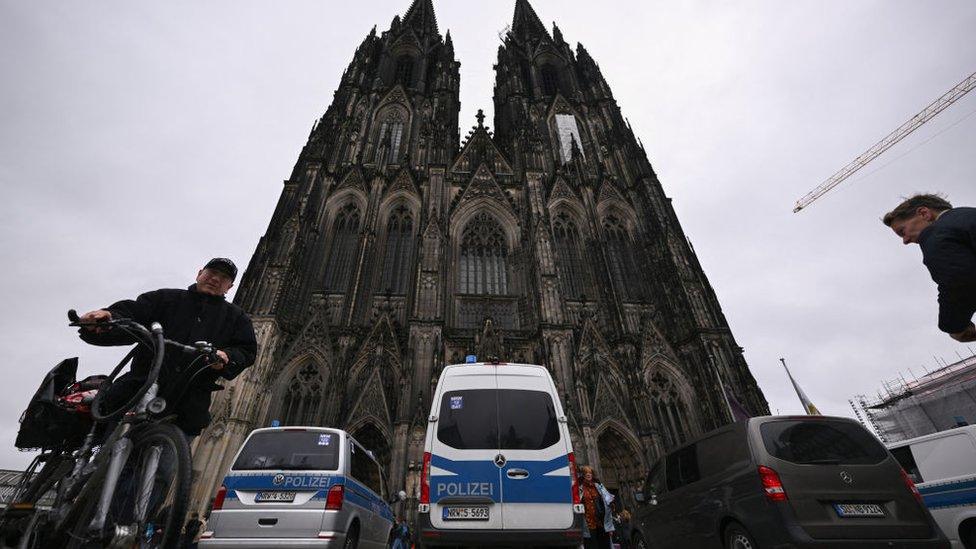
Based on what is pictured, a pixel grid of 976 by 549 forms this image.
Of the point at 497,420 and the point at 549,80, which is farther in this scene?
the point at 549,80

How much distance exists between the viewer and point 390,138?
26531 millimetres

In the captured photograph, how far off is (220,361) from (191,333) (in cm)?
63

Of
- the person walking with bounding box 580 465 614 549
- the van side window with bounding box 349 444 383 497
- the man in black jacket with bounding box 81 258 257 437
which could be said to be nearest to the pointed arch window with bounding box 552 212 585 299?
the person walking with bounding box 580 465 614 549

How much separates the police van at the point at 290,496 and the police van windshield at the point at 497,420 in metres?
1.39

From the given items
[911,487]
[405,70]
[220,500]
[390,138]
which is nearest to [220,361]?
[220,500]

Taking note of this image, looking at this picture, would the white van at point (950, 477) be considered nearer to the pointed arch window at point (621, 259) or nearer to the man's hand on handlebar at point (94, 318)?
the man's hand on handlebar at point (94, 318)

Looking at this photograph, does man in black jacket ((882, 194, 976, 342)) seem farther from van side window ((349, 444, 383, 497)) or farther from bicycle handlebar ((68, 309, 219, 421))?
van side window ((349, 444, 383, 497))

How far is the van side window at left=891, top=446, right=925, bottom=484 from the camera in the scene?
24.3 feet

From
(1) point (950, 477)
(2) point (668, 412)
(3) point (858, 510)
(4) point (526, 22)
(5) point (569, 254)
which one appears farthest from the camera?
(4) point (526, 22)

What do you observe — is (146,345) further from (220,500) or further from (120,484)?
(220,500)

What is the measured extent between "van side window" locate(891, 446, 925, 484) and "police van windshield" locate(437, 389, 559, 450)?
23.2 feet

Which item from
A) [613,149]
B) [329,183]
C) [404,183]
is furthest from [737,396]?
[329,183]

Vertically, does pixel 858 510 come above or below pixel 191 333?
below

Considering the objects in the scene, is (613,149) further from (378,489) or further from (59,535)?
(59,535)
